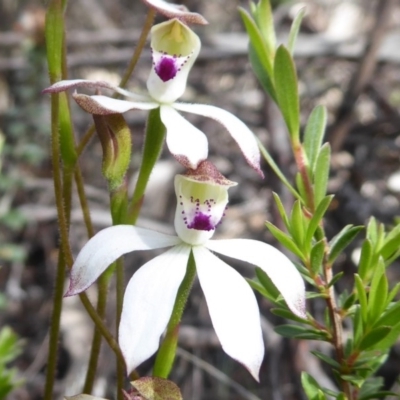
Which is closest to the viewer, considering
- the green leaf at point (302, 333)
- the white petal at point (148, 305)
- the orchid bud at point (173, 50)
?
the white petal at point (148, 305)

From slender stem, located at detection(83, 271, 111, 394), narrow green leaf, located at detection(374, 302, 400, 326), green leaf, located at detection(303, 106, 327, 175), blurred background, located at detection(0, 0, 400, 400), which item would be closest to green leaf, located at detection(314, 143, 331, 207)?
green leaf, located at detection(303, 106, 327, 175)

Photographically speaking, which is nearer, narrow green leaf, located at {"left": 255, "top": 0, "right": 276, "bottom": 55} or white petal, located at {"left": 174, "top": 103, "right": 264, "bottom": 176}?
white petal, located at {"left": 174, "top": 103, "right": 264, "bottom": 176}

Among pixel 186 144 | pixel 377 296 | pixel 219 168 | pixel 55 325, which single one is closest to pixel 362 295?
pixel 377 296

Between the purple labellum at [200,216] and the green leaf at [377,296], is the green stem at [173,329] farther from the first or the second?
the green leaf at [377,296]

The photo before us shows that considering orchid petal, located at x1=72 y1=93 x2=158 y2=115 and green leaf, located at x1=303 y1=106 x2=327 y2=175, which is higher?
orchid petal, located at x1=72 y1=93 x2=158 y2=115

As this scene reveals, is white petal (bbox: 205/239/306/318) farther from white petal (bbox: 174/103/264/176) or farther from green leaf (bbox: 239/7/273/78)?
green leaf (bbox: 239/7/273/78)

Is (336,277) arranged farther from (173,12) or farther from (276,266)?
(173,12)

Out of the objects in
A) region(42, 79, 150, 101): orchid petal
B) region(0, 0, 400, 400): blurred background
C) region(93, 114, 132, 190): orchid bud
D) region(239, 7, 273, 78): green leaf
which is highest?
region(239, 7, 273, 78): green leaf

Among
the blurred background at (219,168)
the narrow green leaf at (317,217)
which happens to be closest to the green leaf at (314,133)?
the narrow green leaf at (317,217)
